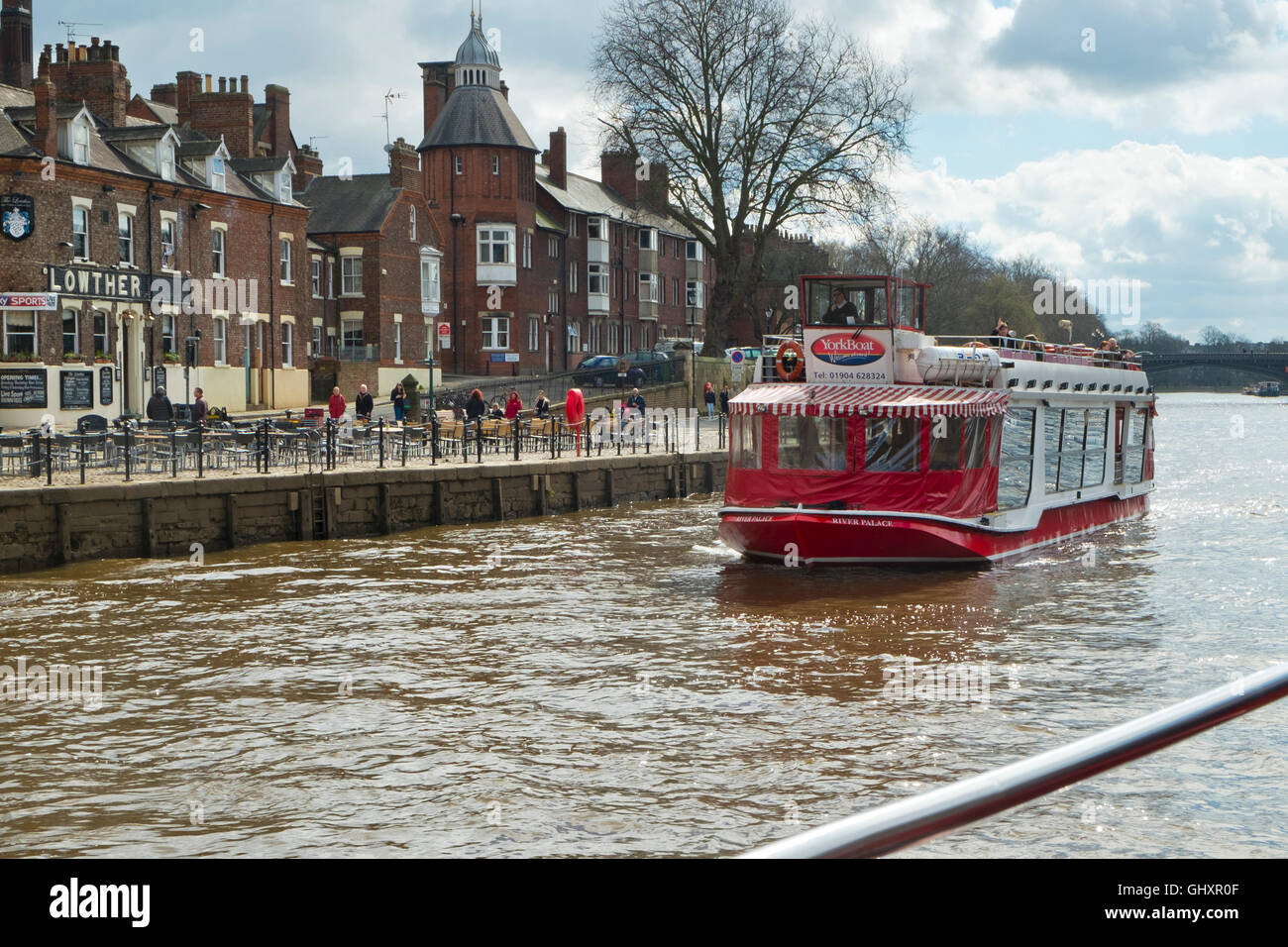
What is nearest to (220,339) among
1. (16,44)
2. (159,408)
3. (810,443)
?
(16,44)

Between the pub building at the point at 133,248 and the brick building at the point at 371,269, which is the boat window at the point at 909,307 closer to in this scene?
the pub building at the point at 133,248

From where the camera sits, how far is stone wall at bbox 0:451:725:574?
21.2 m

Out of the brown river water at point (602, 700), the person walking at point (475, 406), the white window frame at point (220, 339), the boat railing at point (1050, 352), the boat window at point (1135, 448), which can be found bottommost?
the brown river water at point (602, 700)

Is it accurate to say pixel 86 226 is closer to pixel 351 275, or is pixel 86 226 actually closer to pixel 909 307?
pixel 351 275

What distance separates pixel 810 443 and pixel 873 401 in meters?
1.11

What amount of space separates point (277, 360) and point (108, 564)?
28.3m

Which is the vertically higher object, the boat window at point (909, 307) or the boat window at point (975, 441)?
the boat window at point (909, 307)

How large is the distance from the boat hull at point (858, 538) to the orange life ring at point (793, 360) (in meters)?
2.24

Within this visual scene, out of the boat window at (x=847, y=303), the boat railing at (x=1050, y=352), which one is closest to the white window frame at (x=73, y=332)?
the boat railing at (x=1050, y=352)

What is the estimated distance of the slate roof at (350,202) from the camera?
57.6m

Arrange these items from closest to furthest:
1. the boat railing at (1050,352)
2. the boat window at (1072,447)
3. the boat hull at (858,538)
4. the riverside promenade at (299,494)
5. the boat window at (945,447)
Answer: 1. the boat hull at (858,538)
2. the boat window at (945,447)
3. the riverside promenade at (299,494)
4. the boat railing at (1050,352)
5. the boat window at (1072,447)

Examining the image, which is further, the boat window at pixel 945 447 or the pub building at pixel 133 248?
the pub building at pixel 133 248

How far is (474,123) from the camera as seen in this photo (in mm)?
65375
